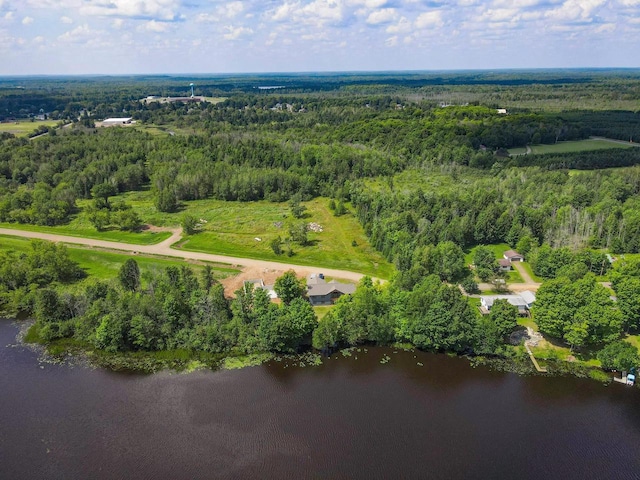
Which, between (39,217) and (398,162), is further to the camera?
(398,162)

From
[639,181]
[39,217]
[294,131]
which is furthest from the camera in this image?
[294,131]

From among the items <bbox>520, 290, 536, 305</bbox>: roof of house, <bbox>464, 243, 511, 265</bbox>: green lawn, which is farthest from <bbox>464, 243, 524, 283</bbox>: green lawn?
<bbox>520, 290, 536, 305</bbox>: roof of house

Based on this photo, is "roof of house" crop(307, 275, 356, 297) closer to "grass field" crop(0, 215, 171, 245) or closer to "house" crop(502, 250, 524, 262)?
"house" crop(502, 250, 524, 262)

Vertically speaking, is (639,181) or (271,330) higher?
(639,181)

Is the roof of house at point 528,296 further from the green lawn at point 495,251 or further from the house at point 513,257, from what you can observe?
the green lawn at point 495,251

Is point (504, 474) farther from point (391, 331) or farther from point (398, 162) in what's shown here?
point (398, 162)

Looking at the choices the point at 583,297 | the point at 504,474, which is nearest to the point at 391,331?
the point at 504,474

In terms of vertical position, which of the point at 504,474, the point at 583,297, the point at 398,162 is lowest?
the point at 504,474
